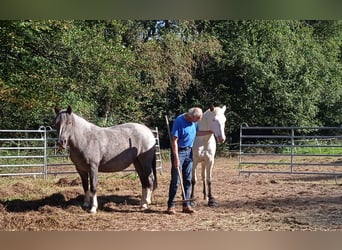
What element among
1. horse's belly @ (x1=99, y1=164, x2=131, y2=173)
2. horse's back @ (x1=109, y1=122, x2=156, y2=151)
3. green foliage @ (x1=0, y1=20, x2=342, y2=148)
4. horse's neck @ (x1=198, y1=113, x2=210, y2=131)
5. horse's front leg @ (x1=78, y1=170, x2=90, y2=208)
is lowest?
horse's front leg @ (x1=78, y1=170, x2=90, y2=208)

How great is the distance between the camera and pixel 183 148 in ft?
14.9

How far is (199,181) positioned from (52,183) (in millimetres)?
2176

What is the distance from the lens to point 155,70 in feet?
32.8

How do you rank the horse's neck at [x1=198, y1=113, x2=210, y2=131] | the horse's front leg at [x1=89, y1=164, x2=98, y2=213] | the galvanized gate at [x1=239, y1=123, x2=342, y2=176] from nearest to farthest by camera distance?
the horse's front leg at [x1=89, y1=164, x2=98, y2=213]
the horse's neck at [x1=198, y1=113, x2=210, y2=131]
the galvanized gate at [x1=239, y1=123, x2=342, y2=176]

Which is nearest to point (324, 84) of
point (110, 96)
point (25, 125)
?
point (110, 96)

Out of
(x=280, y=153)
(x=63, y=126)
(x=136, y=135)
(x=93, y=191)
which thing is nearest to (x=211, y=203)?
(x=136, y=135)

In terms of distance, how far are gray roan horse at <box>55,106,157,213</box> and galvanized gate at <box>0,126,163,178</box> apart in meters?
2.51

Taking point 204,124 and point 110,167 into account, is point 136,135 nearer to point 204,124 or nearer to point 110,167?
point 110,167

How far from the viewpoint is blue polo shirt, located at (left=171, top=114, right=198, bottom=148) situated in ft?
14.6

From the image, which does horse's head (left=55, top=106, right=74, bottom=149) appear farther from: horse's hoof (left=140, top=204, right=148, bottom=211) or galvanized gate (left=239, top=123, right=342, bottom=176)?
galvanized gate (left=239, top=123, right=342, bottom=176)

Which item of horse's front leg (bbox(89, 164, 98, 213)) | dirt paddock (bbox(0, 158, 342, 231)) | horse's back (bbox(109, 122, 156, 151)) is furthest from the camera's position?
horse's back (bbox(109, 122, 156, 151))

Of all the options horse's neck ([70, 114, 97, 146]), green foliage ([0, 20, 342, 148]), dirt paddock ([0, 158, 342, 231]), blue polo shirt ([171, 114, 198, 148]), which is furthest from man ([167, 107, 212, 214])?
green foliage ([0, 20, 342, 148])

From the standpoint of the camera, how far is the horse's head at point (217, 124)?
4836mm

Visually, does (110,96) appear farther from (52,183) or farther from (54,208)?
(54,208)
